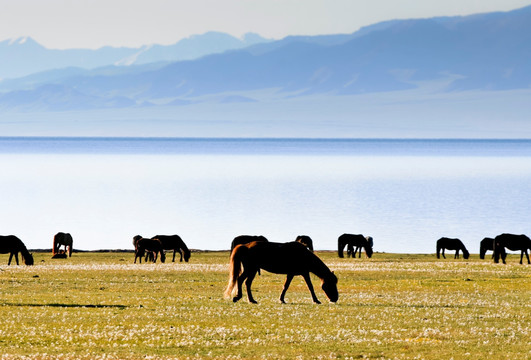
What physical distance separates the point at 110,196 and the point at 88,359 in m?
147

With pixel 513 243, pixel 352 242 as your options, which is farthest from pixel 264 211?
pixel 513 243

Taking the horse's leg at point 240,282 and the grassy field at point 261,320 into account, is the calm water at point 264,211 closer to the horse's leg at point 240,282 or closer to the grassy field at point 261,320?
the grassy field at point 261,320

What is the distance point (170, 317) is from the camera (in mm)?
24672

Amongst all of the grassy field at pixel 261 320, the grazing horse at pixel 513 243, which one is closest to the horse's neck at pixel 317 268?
the grassy field at pixel 261 320

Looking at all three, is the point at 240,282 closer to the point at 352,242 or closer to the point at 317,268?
the point at 317,268

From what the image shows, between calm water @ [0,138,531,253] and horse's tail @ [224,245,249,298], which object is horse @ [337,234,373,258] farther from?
horse's tail @ [224,245,249,298]

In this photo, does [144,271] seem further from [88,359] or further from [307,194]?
[307,194]

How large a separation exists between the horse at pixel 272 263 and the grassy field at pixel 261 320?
0.64 meters

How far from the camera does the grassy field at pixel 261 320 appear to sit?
19250mm

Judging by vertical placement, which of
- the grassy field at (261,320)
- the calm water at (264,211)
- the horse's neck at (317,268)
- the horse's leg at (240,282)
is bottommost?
the grassy field at (261,320)

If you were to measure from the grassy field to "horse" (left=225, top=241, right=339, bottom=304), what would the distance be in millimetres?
638

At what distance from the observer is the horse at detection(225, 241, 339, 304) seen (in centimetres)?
2744

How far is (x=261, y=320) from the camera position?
23859mm

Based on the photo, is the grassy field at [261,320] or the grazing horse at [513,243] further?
the grazing horse at [513,243]
